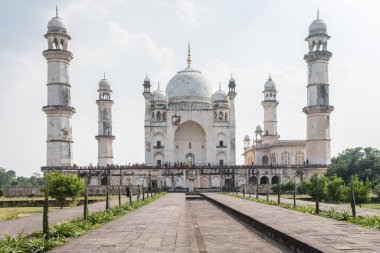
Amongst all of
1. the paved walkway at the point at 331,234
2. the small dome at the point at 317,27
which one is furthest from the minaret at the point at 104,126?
the paved walkway at the point at 331,234

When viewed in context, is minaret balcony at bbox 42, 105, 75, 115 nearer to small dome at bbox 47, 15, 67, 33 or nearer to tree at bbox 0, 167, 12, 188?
small dome at bbox 47, 15, 67, 33

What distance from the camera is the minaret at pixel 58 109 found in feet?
117

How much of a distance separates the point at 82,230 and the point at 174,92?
3781 cm

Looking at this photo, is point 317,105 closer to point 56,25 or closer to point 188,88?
point 188,88

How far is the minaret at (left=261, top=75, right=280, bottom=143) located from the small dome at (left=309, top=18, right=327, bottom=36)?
11345 mm

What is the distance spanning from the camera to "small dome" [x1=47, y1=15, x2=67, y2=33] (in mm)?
36688

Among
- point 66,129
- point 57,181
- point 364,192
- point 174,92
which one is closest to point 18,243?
point 57,181

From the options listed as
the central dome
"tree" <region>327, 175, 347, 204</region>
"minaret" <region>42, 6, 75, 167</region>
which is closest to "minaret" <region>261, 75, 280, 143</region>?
the central dome

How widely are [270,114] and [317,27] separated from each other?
12.2 m

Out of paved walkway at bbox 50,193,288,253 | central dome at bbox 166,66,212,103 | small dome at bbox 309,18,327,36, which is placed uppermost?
small dome at bbox 309,18,327,36

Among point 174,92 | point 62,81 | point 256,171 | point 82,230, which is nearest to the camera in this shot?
point 82,230

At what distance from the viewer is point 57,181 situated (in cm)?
2028

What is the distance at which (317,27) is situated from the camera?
3759 cm

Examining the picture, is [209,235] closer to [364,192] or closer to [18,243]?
[18,243]
